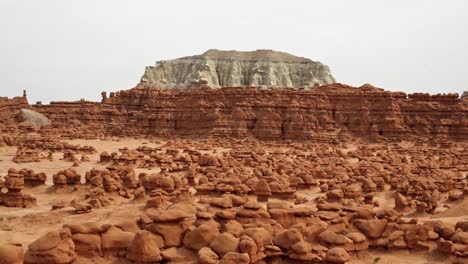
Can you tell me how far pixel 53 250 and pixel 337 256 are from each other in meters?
4.12

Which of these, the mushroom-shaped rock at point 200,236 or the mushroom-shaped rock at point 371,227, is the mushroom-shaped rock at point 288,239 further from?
the mushroom-shaped rock at point 371,227

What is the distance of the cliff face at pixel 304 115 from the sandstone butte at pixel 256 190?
11cm

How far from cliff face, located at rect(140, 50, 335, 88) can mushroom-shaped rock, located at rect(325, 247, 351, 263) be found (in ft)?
183

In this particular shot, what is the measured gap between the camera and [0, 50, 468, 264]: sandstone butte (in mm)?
8055

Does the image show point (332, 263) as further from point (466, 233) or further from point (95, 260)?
point (95, 260)

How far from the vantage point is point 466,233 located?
859 centimetres

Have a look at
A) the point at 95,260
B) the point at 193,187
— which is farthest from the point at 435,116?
the point at 95,260

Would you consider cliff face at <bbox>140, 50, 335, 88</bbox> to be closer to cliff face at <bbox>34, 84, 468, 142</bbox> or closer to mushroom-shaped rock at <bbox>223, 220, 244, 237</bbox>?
cliff face at <bbox>34, 84, 468, 142</bbox>

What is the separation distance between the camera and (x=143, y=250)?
7.73 m

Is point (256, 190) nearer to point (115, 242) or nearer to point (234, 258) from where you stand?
point (115, 242)

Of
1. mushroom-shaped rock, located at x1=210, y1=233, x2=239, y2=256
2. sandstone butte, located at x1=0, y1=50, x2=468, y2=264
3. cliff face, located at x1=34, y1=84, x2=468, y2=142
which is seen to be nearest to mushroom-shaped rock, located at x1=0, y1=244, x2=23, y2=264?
sandstone butte, located at x1=0, y1=50, x2=468, y2=264

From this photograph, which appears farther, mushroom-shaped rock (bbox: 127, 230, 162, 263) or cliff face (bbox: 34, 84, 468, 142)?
cliff face (bbox: 34, 84, 468, 142)

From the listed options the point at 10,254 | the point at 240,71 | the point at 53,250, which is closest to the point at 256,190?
the point at 53,250

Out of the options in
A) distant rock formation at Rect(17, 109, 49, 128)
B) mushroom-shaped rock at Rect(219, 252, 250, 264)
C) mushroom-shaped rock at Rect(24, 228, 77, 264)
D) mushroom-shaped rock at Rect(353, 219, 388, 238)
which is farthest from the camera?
distant rock formation at Rect(17, 109, 49, 128)
